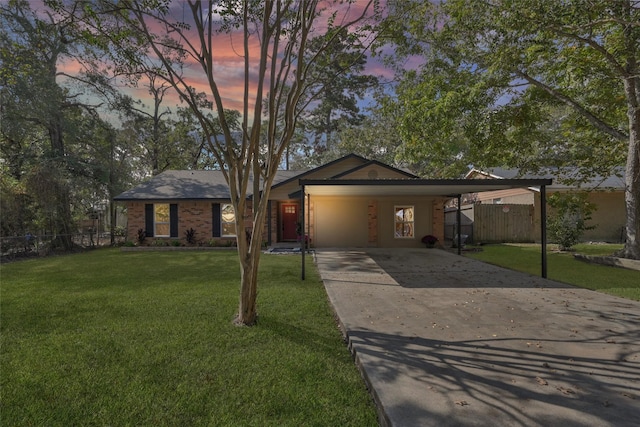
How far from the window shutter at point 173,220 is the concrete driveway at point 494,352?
11.3 meters

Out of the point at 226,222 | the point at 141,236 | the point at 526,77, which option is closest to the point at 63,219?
the point at 141,236

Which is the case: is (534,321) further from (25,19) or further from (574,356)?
(25,19)

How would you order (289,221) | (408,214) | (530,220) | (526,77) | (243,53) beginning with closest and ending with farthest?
(243,53) < (526,77) < (408,214) < (289,221) < (530,220)

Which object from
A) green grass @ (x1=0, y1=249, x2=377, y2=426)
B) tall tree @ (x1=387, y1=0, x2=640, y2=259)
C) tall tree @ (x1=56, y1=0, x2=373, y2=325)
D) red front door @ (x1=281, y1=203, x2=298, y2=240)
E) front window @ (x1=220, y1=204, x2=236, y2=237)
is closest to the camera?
green grass @ (x1=0, y1=249, x2=377, y2=426)

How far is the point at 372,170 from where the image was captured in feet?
45.6

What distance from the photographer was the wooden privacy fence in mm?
17141

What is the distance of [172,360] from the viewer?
354cm

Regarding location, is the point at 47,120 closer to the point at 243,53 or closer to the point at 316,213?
the point at 316,213

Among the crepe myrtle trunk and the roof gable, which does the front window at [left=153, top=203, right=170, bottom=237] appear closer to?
the roof gable

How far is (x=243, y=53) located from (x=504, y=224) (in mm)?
16679

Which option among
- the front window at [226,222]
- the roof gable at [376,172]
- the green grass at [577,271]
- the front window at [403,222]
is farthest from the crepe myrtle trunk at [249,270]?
the front window at [226,222]

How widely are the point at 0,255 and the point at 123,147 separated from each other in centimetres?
1316

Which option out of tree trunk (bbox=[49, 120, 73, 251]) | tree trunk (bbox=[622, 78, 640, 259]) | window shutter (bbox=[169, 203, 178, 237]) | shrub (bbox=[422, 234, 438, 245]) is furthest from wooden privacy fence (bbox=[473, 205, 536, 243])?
tree trunk (bbox=[49, 120, 73, 251])

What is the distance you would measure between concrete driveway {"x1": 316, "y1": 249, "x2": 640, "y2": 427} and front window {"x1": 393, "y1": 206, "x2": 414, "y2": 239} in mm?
7649
